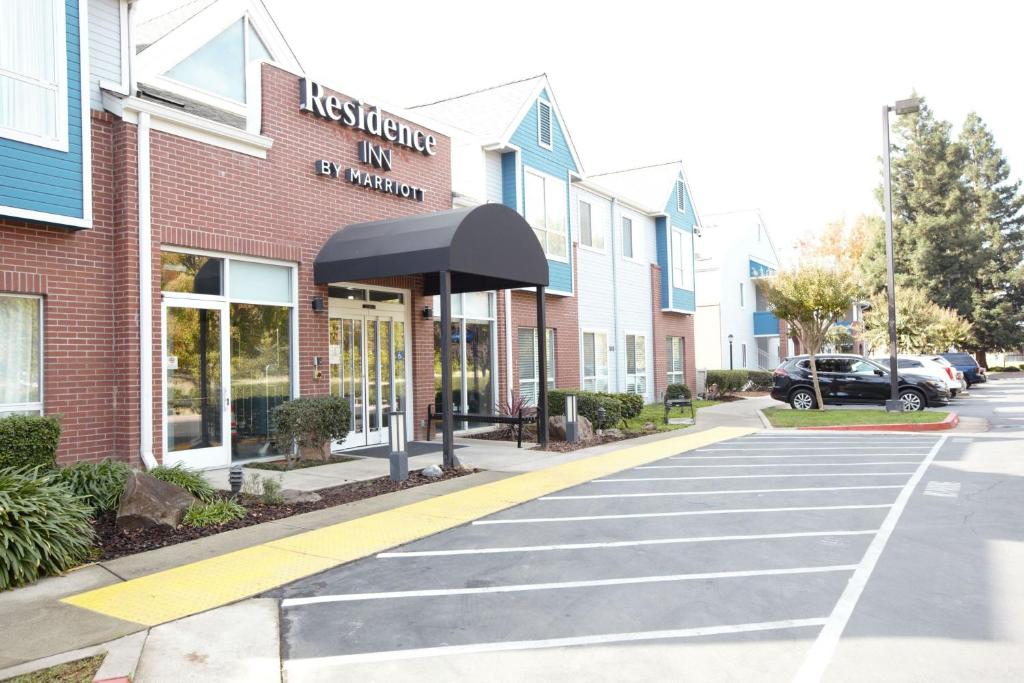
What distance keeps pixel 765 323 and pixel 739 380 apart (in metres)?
8.32

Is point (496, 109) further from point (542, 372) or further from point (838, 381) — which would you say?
point (838, 381)

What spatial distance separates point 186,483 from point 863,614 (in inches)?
265

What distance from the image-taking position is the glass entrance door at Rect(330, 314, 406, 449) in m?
12.8

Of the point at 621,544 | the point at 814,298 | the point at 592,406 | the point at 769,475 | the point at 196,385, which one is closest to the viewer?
the point at 621,544

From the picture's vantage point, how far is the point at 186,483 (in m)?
8.19

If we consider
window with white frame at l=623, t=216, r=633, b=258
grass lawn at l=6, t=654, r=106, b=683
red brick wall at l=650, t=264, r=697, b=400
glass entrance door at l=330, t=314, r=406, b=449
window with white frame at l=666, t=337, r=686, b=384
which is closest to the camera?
grass lawn at l=6, t=654, r=106, b=683

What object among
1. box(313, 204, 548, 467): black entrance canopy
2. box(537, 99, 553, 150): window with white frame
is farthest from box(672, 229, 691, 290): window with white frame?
box(313, 204, 548, 467): black entrance canopy

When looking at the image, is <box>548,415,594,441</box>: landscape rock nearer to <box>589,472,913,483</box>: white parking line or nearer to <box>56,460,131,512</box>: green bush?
<box>589,472,913,483</box>: white parking line

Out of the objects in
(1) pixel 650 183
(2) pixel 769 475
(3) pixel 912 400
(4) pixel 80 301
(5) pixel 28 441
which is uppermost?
(1) pixel 650 183

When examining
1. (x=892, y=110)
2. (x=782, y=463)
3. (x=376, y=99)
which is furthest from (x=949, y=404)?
(x=376, y=99)

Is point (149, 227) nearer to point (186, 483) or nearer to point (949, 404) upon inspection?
point (186, 483)

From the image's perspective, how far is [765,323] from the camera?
124 feet

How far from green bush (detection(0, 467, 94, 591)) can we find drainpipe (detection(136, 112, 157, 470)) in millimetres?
2698

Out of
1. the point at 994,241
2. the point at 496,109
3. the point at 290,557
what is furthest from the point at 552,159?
the point at 994,241
